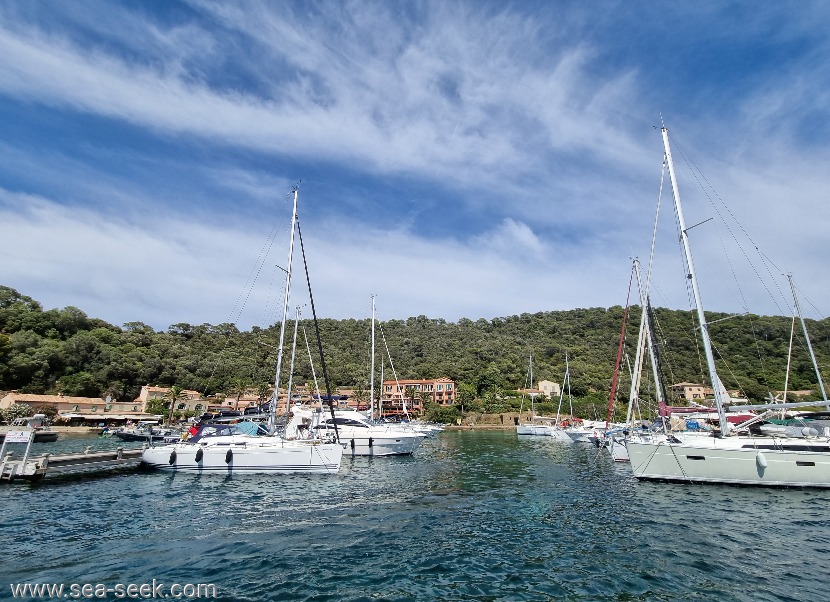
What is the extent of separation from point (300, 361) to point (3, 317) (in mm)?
76319

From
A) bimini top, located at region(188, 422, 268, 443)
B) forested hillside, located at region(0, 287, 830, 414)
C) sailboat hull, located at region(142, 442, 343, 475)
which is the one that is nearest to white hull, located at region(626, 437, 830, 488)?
sailboat hull, located at region(142, 442, 343, 475)

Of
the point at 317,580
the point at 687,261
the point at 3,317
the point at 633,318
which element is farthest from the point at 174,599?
the point at 633,318

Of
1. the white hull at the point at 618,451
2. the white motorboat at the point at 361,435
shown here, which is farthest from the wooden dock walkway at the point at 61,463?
the white hull at the point at 618,451

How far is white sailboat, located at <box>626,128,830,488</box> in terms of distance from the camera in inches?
814

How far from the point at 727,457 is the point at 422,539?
54.8ft

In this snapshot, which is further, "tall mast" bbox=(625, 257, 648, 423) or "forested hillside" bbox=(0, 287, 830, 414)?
"forested hillside" bbox=(0, 287, 830, 414)

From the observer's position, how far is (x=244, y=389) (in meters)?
103

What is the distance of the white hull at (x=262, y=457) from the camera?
2533 centimetres

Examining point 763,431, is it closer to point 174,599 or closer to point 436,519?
point 436,519

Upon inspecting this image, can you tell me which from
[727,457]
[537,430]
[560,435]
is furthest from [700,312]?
[537,430]

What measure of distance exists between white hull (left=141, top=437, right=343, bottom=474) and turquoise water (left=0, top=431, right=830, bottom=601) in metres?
1.47

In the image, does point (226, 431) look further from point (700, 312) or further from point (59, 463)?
point (700, 312)

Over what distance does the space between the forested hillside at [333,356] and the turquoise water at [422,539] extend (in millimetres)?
61789

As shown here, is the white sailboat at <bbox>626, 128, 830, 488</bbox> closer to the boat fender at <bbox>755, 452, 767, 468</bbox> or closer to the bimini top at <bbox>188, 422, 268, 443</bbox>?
the boat fender at <bbox>755, 452, 767, 468</bbox>
